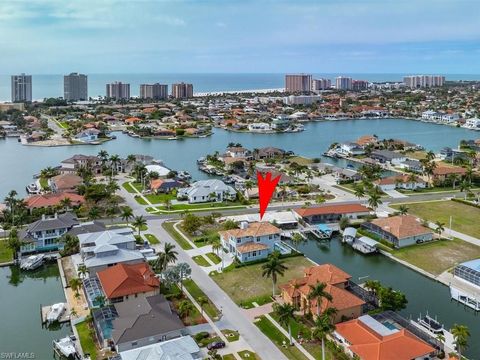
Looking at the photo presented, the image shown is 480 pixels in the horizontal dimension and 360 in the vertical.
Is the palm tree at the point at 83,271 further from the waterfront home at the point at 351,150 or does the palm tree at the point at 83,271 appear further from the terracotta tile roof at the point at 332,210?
the waterfront home at the point at 351,150

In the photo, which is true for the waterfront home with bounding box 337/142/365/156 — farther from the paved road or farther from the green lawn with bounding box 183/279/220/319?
the green lawn with bounding box 183/279/220/319

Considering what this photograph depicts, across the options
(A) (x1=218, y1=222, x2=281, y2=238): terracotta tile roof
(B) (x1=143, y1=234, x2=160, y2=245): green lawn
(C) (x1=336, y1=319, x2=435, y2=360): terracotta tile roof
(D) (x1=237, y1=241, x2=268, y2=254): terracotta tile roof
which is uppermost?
(A) (x1=218, y1=222, x2=281, y2=238): terracotta tile roof

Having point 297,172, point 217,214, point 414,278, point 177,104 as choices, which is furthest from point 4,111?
point 414,278

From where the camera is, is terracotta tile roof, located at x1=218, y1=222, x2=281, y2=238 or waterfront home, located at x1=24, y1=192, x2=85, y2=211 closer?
terracotta tile roof, located at x1=218, y1=222, x2=281, y2=238

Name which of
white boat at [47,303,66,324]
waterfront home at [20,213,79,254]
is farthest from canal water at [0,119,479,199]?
white boat at [47,303,66,324]

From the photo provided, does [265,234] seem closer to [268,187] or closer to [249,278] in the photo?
[249,278]

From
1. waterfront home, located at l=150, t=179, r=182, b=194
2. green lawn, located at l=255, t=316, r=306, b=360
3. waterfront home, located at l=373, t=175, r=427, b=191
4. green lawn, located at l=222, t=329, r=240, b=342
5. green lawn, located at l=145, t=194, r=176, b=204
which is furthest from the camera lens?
waterfront home, located at l=373, t=175, r=427, b=191
